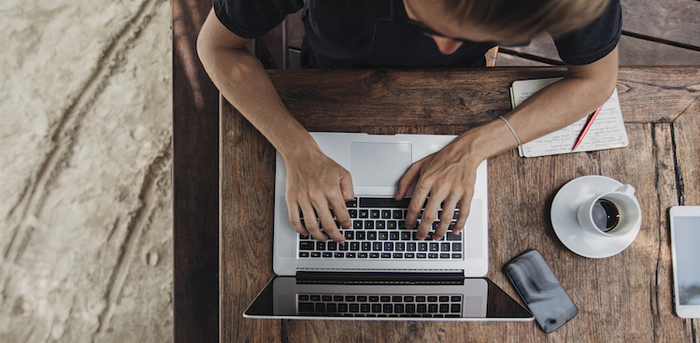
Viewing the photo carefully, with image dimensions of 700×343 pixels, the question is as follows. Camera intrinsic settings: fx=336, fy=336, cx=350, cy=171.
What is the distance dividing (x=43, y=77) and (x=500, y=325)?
6.60 feet

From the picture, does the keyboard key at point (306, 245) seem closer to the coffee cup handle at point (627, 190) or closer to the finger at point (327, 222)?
the finger at point (327, 222)

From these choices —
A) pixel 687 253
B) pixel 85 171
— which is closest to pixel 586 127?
pixel 687 253

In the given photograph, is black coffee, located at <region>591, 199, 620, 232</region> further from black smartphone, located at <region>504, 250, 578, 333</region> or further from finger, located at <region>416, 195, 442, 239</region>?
finger, located at <region>416, 195, 442, 239</region>

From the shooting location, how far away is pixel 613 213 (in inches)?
26.7

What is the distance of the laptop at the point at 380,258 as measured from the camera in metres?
0.66

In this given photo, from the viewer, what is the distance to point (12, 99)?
1.50 meters

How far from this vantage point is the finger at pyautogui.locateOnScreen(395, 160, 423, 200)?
0.71 meters

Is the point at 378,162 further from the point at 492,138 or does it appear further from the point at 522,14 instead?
the point at 522,14

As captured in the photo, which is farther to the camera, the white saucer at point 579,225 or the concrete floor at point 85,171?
the concrete floor at point 85,171

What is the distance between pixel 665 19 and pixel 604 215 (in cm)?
135

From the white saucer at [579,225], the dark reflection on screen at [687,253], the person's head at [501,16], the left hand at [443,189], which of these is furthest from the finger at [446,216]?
the dark reflection on screen at [687,253]

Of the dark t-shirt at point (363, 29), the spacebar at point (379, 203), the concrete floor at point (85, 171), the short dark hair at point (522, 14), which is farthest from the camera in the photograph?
the concrete floor at point (85, 171)

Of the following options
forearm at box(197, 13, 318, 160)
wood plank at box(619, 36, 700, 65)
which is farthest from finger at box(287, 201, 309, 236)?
wood plank at box(619, 36, 700, 65)

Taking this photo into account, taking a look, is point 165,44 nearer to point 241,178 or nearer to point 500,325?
point 241,178
